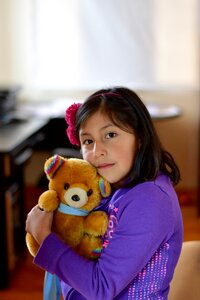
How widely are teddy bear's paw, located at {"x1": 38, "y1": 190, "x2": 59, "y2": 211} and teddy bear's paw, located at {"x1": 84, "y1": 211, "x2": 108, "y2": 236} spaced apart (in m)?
0.09

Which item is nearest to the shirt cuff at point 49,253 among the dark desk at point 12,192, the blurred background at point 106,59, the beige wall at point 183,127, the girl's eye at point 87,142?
the girl's eye at point 87,142

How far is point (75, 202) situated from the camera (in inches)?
49.7

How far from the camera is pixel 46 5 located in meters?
3.49

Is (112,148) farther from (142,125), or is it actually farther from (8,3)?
(8,3)

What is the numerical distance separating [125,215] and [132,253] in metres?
0.08

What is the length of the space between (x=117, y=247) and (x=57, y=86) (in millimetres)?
2713

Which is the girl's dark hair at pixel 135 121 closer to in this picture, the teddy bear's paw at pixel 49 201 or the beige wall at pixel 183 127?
the teddy bear's paw at pixel 49 201

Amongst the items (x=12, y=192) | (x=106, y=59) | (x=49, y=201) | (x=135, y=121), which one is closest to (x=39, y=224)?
(x=49, y=201)

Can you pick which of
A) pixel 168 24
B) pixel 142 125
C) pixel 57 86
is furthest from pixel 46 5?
pixel 142 125

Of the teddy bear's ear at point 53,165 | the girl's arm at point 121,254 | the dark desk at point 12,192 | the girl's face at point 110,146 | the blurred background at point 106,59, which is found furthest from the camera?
the blurred background at point 106,59

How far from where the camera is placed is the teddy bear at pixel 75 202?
124 centimetres

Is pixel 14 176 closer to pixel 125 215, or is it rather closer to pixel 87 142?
pixel 87 142

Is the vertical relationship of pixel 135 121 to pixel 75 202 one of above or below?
above

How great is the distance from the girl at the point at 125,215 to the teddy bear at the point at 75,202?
0.03m
